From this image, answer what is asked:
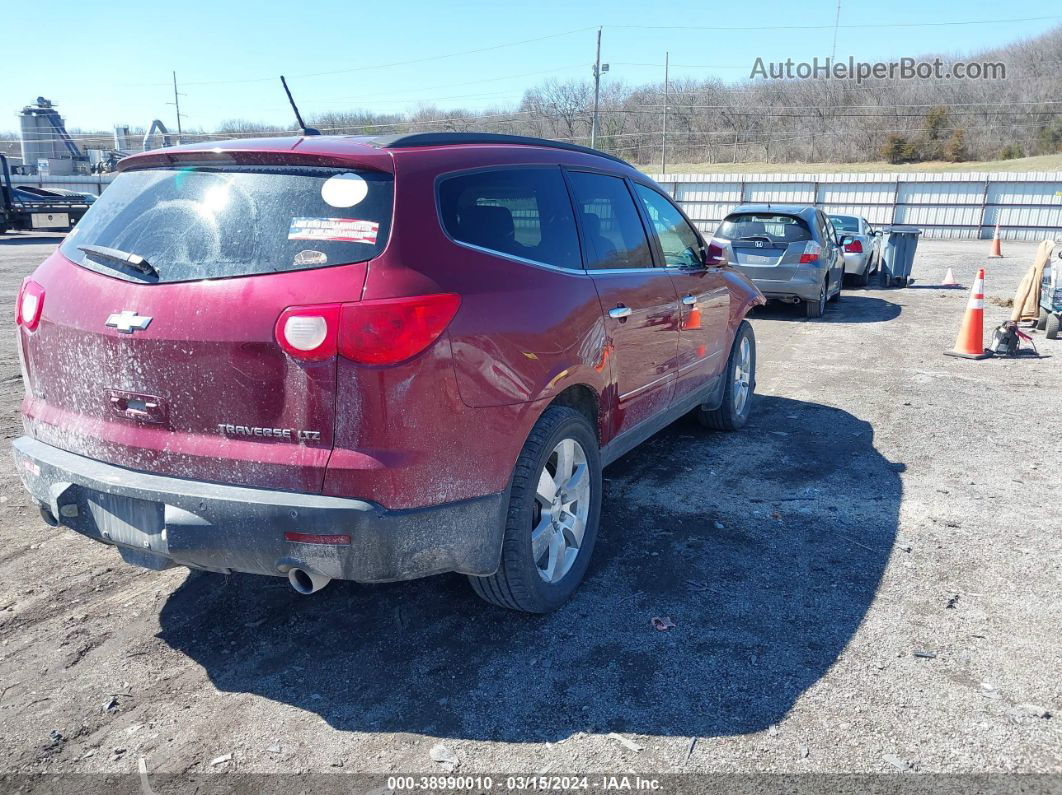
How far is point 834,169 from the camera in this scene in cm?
4703

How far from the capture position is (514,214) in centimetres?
327

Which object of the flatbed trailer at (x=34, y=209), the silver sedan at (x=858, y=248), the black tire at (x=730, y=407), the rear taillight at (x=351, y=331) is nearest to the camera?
the rear taillight at (x=351, y=331)

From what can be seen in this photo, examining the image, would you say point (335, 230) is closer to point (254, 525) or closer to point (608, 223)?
point (254, 525)

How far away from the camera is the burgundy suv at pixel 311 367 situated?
2480 mm

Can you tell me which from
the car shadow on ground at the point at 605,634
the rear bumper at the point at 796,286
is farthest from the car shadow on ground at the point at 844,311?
the car shadow on ground at the point at 605,634

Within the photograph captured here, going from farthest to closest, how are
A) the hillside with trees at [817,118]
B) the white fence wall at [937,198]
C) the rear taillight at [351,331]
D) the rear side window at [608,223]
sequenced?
the hillside with trees at [817,118]
the white fence wall at [937,198]
the rear side window at [608,223]
the rear taillight at [351,331]

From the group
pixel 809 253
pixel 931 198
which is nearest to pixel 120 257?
pixel 809 253

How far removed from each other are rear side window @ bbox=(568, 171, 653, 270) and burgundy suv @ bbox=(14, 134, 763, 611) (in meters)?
0.53

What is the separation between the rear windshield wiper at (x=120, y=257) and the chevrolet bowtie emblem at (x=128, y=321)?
16 cm

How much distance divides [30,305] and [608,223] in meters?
2.60

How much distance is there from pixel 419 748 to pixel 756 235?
10441 millimetres

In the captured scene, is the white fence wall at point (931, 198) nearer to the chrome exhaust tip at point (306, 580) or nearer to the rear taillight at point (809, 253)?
the rear taillight at point (809, 253)

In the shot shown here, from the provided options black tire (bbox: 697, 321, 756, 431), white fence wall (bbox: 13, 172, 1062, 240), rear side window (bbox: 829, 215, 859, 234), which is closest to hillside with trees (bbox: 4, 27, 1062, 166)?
white fence wall (bbox: 13, 172, 1062, 240)

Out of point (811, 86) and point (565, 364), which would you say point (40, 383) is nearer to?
point (565, 364)
